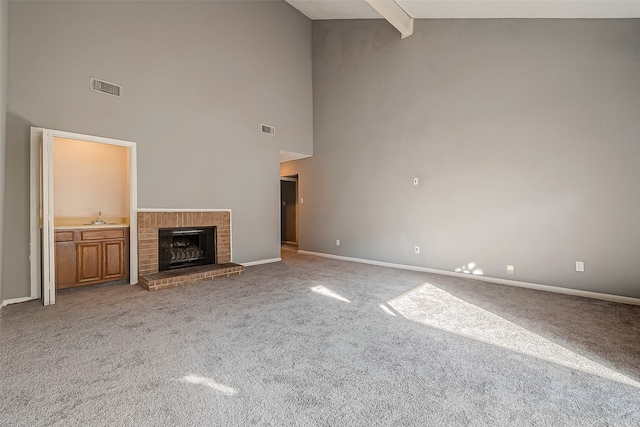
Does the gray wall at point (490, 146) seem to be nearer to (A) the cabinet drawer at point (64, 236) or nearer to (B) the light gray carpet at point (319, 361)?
(B) the light gray carpet at point (319, 361)

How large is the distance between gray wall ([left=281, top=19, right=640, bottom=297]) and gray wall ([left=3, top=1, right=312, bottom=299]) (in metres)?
1.17

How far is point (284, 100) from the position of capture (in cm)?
599

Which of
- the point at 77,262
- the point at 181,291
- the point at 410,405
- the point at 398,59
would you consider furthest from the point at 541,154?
the point at 77,262

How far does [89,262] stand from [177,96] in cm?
279

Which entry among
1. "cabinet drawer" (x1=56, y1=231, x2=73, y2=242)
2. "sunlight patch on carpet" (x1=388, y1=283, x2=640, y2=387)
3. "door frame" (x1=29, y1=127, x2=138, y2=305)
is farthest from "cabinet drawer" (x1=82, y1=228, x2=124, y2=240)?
"sunlight patch on carpet" (x1=388, y1=283, x2=640, y2=387)

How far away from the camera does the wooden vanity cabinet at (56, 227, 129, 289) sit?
350 cm

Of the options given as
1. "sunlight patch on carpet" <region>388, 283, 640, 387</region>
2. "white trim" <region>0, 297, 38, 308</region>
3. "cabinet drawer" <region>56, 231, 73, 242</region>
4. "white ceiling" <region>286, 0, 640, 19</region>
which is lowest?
"sunlight patch on carpet" <region>388, 283, 640, 387</region>

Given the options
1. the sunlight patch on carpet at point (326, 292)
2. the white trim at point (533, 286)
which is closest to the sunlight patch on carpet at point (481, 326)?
the sunlight patch on carpet at point (326, 292)

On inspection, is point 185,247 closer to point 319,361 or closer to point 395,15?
point 319,361

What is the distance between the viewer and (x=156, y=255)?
4176 mm

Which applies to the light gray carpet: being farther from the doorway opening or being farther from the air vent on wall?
the doorway opening

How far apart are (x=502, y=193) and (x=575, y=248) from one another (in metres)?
1.07

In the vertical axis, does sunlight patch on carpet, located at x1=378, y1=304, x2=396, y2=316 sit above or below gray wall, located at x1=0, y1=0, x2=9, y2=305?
below

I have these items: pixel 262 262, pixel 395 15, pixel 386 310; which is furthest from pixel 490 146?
pixel 262 262
